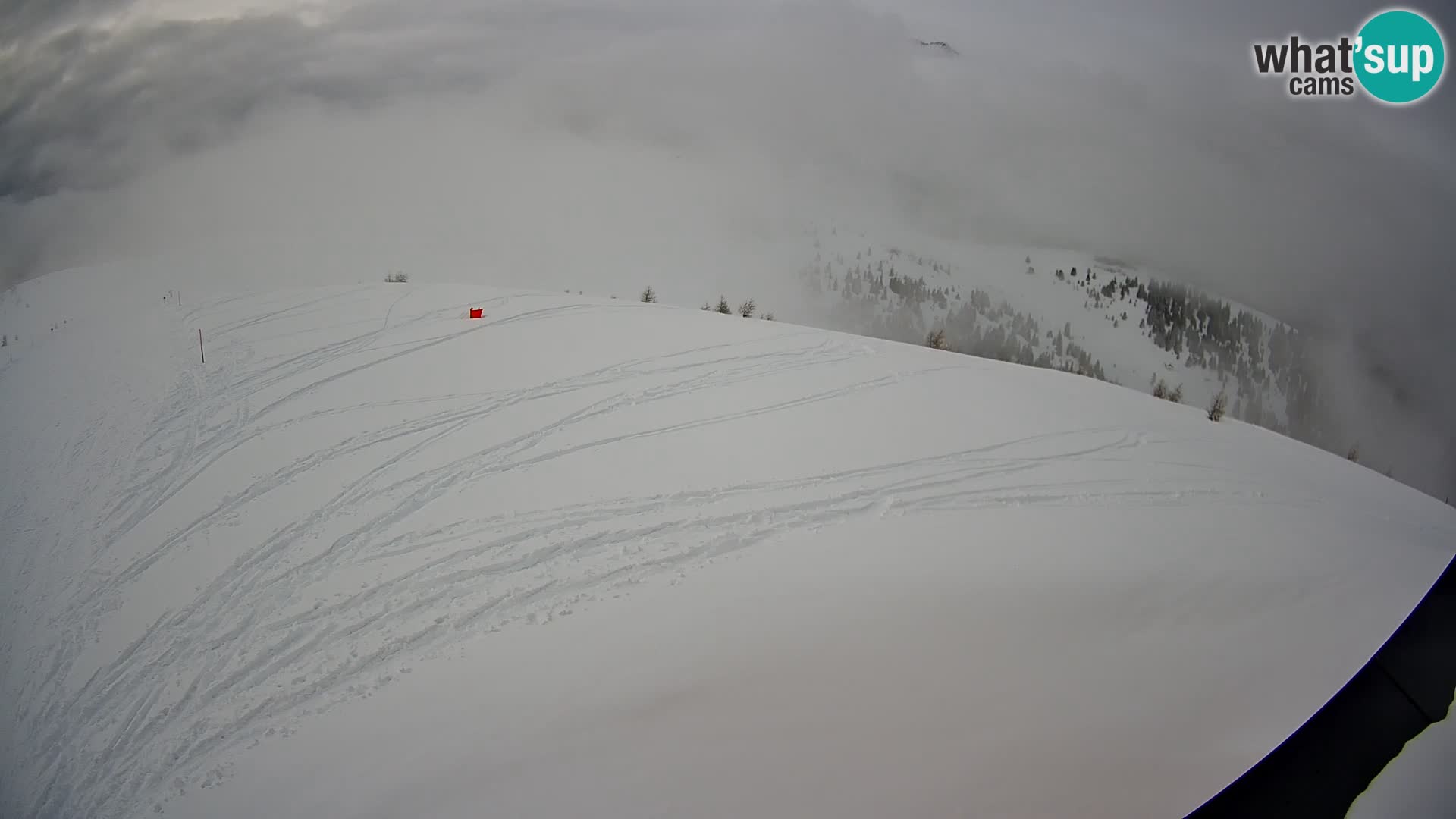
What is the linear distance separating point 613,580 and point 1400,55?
3.10 m

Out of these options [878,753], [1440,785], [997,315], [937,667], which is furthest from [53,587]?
[997,315]

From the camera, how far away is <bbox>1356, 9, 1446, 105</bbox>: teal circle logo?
2504mm

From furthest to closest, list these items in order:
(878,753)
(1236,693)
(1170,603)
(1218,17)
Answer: (1218,17)
(1170,603)
(1236,693)
(878,753)

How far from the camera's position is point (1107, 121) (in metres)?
3.47

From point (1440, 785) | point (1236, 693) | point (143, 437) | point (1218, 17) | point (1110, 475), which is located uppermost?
point (1218, 17)

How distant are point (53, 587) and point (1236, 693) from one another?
2971mm

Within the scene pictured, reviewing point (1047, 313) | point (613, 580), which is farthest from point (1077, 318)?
point (613, 580)

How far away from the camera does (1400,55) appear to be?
2.54 m

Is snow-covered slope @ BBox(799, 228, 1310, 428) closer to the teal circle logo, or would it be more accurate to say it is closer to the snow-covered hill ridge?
the snow-covered hill ridge

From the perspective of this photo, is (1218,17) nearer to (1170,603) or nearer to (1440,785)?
(1170,603)
